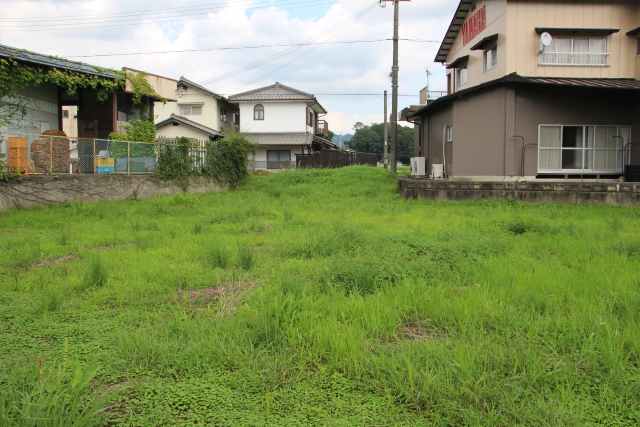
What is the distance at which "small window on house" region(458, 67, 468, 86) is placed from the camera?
20.9m

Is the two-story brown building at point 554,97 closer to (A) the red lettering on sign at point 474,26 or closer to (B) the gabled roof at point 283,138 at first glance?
(A) the red lettering on sign at point 474,26

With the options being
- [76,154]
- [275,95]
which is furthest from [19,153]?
[275,95]

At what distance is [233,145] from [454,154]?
868 cm

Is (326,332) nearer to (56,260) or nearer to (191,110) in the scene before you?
(56,260)

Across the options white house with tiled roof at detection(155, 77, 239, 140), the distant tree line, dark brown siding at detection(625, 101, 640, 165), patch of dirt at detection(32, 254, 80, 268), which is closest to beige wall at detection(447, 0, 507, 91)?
dark brown siding at detection(625, 101, 640, 165)

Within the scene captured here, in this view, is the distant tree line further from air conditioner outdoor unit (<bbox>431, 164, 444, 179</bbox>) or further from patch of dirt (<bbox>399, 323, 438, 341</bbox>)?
patch of dirt (<bbox>399, 323, 438, 341</bbox>)

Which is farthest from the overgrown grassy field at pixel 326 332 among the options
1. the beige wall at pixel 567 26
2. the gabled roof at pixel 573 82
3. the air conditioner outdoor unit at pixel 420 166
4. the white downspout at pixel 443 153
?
the air conditioner outdoor unit at pixel 420 166

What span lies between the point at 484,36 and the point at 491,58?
1.13 meters

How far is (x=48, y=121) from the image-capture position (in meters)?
16.6

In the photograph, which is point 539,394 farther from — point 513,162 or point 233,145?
point 233,145

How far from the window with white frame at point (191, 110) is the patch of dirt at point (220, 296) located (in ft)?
114

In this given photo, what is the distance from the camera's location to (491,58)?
58.5 ft

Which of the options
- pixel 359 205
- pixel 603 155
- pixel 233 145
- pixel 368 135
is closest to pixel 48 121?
pixel 233 145

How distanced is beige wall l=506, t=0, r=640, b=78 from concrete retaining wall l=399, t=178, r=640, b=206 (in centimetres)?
525
